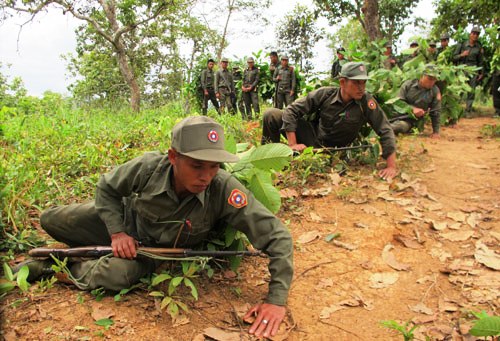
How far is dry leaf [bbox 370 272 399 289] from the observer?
2543 millimetres

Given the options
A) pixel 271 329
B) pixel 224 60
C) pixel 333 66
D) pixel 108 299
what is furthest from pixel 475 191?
pixel 224 60

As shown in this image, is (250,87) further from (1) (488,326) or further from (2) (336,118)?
(1) (488,326)

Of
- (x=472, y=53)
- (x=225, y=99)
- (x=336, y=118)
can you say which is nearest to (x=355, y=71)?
(x=336, y=118)

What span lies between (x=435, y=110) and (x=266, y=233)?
5344 mm

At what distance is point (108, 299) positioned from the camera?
220cm

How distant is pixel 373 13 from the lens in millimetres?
9664

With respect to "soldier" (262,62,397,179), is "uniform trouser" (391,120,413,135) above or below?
below

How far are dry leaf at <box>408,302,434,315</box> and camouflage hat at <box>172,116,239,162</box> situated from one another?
1.39 m

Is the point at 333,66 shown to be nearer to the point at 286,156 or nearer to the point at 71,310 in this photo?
the point at 286,156

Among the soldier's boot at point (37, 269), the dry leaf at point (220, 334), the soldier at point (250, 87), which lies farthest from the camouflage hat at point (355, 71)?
the soldier at point (250, 87)

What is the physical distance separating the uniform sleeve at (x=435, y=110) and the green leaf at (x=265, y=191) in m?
4.90

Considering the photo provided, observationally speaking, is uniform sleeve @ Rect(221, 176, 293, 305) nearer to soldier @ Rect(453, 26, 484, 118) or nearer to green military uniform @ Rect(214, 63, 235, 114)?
soldier @ Rect(453, 26, 484, 118)

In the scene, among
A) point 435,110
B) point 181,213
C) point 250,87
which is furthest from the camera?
point 250,87

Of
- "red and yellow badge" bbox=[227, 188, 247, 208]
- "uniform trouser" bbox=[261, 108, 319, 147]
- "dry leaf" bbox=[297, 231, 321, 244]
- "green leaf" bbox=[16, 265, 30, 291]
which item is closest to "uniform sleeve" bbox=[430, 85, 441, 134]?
"uniform trouser" bbox=[261, 108, 319, 147]
